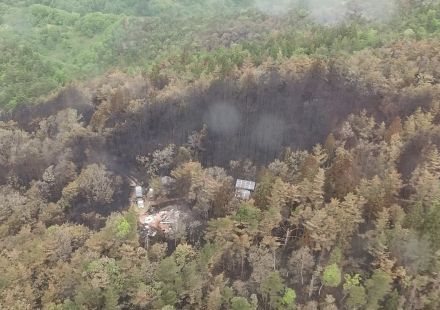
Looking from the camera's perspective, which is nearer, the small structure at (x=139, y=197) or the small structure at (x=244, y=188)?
the small structure at (x=244, y=188)

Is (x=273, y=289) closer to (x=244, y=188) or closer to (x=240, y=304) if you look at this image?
(x=240, y=304)

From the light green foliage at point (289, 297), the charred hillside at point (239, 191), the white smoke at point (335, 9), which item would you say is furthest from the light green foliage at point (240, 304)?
the white smoke at point (335, 9)

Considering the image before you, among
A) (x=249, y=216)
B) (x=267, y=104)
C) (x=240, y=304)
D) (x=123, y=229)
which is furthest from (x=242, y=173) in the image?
(x=240, y=304)

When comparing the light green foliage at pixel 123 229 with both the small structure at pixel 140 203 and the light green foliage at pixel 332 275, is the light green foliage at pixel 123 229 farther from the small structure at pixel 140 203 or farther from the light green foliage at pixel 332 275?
the light green foliage at pixel 332 275

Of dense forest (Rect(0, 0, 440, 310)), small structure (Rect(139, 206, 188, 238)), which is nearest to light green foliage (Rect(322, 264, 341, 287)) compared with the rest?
dense forest (Rect(0, 0, 440, 310))

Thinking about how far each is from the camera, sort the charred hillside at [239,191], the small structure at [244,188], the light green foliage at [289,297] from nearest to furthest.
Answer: the light green foliage at [289,297], the charred hillside at [239,191], the small structure at [244,188]

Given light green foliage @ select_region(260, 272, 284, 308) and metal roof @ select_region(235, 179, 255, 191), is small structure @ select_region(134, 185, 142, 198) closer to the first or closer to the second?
metal roof @ select_region(235, 179, 255, 191)

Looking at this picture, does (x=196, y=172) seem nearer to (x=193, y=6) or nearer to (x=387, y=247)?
(x=387, y=247)
